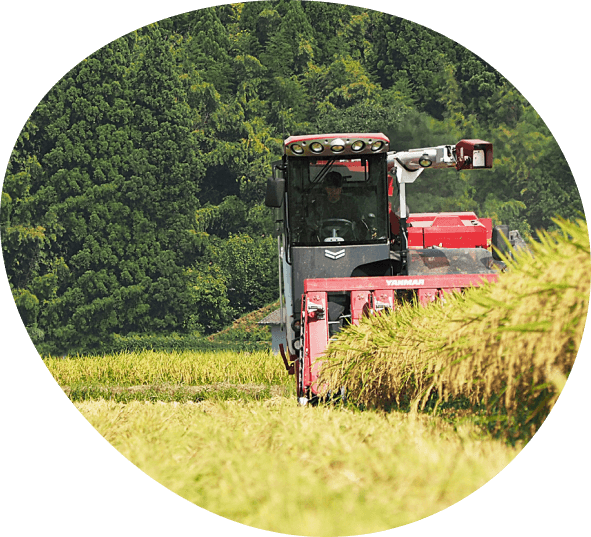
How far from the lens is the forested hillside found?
3638cm

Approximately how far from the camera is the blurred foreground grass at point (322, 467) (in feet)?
17.8

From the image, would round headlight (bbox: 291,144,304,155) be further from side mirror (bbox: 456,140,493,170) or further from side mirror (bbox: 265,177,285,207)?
side mirror (bbox: 456,140,493,170)

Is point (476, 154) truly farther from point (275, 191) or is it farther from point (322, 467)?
point (322, 467)

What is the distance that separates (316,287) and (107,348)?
98.4ft

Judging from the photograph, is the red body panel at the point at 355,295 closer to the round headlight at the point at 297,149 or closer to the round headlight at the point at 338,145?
the round headlight at the point at 338,145

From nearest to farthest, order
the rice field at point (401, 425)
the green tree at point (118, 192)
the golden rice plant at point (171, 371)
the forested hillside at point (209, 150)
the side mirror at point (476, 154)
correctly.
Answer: the rice field at point (401, 425) < the side mirror at point (476, 154) < the golden rice plant at point (171, 371) < the forested hillside at point (209, 150) < the green tree at point (118, 192)

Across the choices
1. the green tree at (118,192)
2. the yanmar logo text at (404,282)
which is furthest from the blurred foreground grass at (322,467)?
the green tree at (118,192)

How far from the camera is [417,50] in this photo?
136 feet

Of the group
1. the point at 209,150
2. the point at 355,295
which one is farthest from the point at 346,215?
the point at 209,150

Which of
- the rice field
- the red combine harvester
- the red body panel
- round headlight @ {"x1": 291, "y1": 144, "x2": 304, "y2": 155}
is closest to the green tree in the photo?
the red combine harvester

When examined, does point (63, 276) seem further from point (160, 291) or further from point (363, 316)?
point (363, 316)

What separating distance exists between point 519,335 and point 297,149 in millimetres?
4924

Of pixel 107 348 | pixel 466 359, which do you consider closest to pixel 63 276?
pixel 107 348

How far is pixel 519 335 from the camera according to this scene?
5.04m
